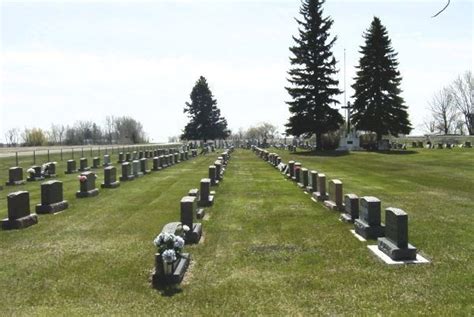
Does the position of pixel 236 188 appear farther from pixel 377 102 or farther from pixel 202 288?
pixel 377 102

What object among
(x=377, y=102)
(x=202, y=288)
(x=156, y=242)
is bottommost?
(x=202, y=288)

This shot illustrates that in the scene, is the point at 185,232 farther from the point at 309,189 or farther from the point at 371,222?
the point at 309,189

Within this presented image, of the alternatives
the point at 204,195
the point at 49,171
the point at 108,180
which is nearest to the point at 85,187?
the point at 108,180

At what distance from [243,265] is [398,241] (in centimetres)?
296

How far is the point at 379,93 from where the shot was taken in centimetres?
6150

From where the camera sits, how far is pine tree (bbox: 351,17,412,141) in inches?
2406

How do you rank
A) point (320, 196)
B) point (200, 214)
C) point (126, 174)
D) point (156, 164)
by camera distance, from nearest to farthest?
point (200, 214) < point (320, 196) < point (126, 174) < point (156, 164)

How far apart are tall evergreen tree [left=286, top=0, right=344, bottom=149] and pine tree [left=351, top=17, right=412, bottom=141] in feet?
11.9

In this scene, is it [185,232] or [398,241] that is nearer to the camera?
[398,241]

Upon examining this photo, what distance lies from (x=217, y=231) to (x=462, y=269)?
5.95 metres

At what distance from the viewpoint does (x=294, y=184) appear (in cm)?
2498

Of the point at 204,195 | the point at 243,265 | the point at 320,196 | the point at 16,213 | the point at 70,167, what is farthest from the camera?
the point at 70,167

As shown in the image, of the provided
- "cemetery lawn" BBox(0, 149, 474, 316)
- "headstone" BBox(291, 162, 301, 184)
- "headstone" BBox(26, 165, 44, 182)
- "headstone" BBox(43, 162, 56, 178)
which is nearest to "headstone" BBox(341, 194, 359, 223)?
"cemetery lawn" BBox(0, 149, 474, 316)

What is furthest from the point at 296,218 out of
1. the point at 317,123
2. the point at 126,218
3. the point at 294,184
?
the point at 317,123
